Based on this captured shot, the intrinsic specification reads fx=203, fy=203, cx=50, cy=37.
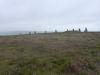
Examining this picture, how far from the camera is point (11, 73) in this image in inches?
437

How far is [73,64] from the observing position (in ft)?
42.6

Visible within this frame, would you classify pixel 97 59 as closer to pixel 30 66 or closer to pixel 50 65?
pixel 50 65

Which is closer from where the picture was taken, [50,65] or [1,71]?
[1,71]

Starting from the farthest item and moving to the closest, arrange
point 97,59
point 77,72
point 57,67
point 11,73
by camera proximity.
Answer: point 97,59 < point 57,67 < point 77,72 < point 11,73

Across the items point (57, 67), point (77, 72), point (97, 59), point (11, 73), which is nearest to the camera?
point (11, 73)

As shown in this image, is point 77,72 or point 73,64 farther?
point 73,64

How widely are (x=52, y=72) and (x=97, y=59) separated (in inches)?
205

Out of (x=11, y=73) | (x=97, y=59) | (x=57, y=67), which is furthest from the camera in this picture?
(x=97, y=59)

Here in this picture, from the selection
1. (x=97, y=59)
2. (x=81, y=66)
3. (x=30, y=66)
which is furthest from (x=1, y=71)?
(x=97, y=59)

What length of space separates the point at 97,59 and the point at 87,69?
300 cm

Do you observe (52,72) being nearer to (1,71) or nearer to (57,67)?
(57,67)

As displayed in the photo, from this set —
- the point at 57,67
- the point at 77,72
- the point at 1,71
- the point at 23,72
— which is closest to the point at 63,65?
the point at 57,67

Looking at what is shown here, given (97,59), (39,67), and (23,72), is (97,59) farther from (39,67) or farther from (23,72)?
(23,72)

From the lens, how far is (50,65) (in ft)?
42.9
